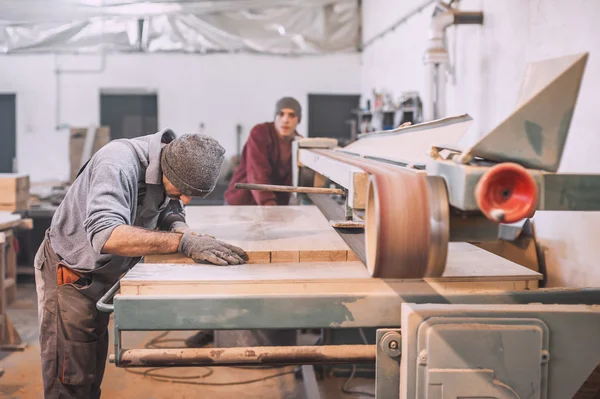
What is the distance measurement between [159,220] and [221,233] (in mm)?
307

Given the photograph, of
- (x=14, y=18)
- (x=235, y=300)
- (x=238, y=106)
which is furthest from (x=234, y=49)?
(x=235, y=300)

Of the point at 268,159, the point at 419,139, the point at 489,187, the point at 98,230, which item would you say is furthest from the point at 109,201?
the point at 268,159

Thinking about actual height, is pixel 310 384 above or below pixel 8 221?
below

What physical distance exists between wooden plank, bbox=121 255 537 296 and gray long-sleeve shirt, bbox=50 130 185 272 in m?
0.27

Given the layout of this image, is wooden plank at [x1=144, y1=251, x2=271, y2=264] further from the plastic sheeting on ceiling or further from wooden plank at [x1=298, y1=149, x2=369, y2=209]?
the plastic sheeting on ceiling

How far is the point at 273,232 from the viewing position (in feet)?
6.75

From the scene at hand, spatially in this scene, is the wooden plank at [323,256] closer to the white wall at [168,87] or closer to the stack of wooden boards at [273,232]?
the stack of wooden boards at [273,232]

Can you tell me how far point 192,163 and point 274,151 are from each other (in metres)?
1.69

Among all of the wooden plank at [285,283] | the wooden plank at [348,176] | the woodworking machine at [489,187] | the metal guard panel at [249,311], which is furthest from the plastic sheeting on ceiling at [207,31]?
the woodworking machine at [489,187]

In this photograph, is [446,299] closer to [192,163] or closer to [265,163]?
[192,163]

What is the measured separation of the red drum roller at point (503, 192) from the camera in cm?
104

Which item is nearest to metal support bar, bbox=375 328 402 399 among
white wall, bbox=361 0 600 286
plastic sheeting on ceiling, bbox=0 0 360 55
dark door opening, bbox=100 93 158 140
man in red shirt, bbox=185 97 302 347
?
white wall, bbox=361 0 600 286

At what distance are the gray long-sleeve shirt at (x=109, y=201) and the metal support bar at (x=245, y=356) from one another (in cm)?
40

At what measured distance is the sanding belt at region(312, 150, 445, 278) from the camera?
1.13 meters
